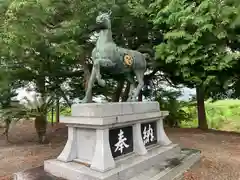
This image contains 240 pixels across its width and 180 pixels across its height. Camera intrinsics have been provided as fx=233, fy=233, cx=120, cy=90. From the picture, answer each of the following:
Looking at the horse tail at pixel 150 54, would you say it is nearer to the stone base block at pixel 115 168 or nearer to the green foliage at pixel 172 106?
the stone base block at pixel 115 168

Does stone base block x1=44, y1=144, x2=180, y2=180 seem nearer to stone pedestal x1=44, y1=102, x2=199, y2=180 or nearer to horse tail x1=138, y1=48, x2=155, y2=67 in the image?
stone pedestal x1=44, y1=102, x2=199, y2=180

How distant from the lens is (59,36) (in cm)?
564

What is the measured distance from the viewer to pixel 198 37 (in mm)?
5465

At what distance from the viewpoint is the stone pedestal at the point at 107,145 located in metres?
3.21

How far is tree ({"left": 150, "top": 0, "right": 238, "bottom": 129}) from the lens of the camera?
17.0 ft

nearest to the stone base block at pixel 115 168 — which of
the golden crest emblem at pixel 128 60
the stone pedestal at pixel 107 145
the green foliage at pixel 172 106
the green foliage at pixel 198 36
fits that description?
the stone pedestal at pixel 107 145

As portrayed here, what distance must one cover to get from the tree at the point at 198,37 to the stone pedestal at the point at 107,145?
7.01 feet

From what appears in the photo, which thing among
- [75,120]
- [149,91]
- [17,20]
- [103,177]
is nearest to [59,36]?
[17,20]

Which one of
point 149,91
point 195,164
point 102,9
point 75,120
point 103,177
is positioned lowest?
point 195,164

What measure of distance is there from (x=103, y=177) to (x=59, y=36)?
3825 mm

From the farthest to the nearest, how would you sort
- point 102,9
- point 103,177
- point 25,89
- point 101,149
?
1. point 25,89
2. point 102,9
3. point 101,149
4. point 103,177

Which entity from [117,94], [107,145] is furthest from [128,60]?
[117,94]

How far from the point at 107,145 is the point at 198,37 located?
11.8 ft

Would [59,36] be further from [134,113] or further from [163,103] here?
[163,103]
